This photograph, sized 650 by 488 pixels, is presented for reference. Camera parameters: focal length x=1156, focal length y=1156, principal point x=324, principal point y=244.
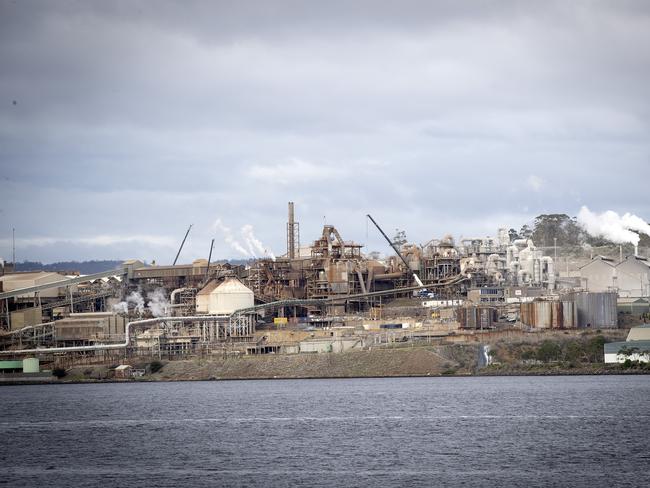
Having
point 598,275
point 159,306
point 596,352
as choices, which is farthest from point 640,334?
point 159,306

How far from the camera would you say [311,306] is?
18338 centimetres

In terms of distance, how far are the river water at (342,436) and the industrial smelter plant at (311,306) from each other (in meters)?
30.5

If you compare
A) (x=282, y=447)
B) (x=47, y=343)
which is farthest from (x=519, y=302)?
(x=282, y=447)

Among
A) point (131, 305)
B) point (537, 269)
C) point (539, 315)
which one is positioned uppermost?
point (537, 269)

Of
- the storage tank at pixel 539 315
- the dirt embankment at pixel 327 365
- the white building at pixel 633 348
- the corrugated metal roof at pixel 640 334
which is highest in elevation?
the storage tank at pixel 539 315

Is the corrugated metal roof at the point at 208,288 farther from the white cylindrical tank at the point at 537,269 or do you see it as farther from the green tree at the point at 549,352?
the green tree at the point at 549,352

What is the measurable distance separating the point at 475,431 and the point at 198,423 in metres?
23.1

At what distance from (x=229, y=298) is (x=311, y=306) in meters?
16.2

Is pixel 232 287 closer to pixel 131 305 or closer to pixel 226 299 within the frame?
pixel 226 299

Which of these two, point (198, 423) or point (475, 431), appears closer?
point (475, 431)

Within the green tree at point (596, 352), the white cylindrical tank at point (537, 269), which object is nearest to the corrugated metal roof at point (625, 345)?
the green tree at point (596, 352)

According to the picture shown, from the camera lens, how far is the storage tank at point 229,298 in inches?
6772

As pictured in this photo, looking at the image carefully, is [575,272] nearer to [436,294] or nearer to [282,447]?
[436,294]

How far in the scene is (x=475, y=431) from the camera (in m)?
80.0
